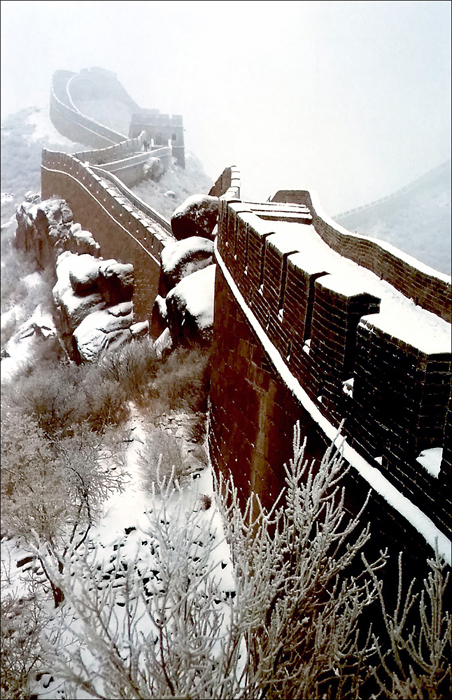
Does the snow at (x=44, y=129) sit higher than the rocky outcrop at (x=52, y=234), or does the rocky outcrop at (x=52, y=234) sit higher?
the snow at (x=44, y=129)

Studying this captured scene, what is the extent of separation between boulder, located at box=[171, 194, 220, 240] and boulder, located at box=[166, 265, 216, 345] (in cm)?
149

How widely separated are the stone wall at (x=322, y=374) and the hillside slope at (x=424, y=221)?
47001 millimetres

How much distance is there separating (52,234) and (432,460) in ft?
66.6

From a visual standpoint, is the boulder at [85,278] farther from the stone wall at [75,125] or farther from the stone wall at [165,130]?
the stone wall at [75,125]

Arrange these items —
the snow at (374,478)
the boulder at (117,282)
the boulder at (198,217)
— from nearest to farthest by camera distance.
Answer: the snow at (374,478)
the boulder at (198,217)
the boulder at (117,282)

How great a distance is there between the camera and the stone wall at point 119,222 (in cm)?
1302

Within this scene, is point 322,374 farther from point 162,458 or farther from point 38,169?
point 38,169

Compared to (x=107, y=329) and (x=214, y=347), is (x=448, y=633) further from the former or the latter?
(x=107, y=329)

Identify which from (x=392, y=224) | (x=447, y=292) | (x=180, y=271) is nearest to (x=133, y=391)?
(x=180, y=271)

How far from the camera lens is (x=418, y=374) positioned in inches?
72.6

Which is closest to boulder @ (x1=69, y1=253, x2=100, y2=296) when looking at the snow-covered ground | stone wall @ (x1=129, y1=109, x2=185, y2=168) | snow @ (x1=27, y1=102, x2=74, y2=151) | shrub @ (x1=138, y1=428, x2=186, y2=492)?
the snow-covered ground

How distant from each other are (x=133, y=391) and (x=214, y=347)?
3610 mm

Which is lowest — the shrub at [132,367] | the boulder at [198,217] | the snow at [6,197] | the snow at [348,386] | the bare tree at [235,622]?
the shrub at [132,367]

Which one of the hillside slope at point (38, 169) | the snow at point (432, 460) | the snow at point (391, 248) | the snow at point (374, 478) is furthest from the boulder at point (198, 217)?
the snow at point (432, 460)
